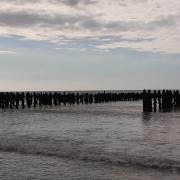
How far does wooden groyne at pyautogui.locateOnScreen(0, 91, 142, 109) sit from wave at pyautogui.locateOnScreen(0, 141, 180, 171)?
1282 inches

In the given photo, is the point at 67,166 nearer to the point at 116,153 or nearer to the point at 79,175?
the point at 79,175

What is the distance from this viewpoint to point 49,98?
52.8m

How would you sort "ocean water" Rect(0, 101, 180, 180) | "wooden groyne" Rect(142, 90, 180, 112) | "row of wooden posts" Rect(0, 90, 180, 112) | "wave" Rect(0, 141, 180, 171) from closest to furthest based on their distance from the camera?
"ocean water" Rect(0, 101, 180, 180), "wave" Rect(0, 141, 180, 171), "wooden groyne" Rect(142, 90, 180, 112), "row of wooden posts" Rect(0, 90, 180, 112)

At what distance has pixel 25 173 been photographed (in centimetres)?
1051

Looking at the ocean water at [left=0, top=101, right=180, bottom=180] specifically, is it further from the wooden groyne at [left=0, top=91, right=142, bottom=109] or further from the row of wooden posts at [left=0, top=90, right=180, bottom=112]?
the wooden groyne at [left=0, top=91, right=142, bottom=109]

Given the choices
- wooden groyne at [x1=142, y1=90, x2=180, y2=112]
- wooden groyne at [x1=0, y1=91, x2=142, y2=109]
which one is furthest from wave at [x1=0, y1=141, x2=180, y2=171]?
wooden groyne at [x1=0, y1=91, x2=142, y2=109]

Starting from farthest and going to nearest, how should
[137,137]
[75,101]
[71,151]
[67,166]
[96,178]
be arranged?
1. [75,101]
2. [137,137]
3. [71,151]
4. [67,166]
5. [96,178]

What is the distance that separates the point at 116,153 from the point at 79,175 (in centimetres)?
331

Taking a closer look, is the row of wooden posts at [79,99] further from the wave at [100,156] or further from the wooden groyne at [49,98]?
the wave at [100,156]

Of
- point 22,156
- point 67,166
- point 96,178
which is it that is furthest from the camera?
point 22,156

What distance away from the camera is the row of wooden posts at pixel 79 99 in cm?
3778

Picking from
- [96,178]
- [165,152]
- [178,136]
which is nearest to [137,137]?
[178,136]

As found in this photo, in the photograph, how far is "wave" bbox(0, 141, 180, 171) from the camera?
11.5 metres

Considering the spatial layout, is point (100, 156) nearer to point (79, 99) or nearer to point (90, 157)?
point (90, 157)
